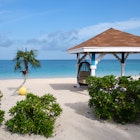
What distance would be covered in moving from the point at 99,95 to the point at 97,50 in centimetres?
506

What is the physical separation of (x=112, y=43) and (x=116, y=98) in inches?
223

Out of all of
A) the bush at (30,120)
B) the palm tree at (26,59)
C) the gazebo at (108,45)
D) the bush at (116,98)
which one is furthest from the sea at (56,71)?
the bush at (30,120)

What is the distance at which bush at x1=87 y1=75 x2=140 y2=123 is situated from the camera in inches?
343

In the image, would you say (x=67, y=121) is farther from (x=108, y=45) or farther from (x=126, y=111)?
(x=108, y=45)

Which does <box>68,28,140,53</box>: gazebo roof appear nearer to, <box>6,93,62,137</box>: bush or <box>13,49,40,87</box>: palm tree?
<box>13,49,40,87</box>: palm tree

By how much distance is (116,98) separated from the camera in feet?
29.3

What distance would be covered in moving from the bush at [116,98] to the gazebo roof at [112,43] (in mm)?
4547

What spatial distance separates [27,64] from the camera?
14.3 m

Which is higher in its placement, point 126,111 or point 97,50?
point 97,50

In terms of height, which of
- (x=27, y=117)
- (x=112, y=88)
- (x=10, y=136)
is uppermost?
(x=112, y=88)

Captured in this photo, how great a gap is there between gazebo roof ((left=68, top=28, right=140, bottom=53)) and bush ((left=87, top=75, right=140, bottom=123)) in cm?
455

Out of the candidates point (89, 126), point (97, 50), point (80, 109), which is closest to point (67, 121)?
point (89, 126)

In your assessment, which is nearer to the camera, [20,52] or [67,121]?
[67,121]

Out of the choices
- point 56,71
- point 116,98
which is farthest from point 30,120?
point 56,71
